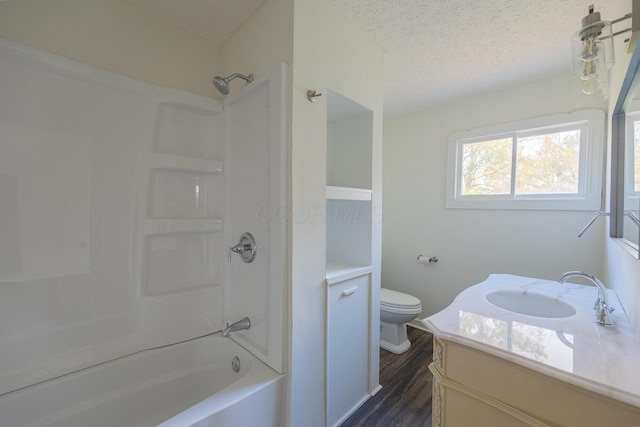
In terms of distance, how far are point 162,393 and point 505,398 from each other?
172 cm

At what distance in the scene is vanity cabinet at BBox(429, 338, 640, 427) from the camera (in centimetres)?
68

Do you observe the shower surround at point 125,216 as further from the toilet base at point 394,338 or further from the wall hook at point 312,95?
the toilet base at point 394,338

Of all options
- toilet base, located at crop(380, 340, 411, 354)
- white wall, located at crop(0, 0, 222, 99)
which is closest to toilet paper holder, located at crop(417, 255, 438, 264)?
toilet base, located at crop(380, 340, 411, 354)

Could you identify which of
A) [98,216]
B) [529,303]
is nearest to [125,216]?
[98,216]

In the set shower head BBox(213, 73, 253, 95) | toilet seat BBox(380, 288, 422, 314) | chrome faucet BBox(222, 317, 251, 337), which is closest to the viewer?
shower head BBox(213, 73, 253, 95)

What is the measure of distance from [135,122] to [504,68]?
2589mm

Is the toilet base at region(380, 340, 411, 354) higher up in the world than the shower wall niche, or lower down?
lower down

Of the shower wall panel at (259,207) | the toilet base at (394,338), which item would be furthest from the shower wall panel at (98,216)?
the toilet base at (394,338)

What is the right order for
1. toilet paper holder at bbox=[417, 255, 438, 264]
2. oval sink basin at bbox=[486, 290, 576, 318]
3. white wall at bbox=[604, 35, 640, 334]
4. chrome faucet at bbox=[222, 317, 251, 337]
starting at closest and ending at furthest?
white wall at bbox=[604, 35, 640, 334], oval sink basin at bbox=[486, 290, 576, 318], chrome faucet at bbox=[222, 317, 251, 337], toilet paper holder at bbox=[417, 255, 438, 264]

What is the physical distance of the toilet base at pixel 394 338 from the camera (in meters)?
2.31

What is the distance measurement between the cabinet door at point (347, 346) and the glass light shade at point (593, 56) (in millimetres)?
1410

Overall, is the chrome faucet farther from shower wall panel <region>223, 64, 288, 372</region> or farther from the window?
the window

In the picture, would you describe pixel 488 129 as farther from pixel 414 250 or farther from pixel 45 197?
pixel 45 197

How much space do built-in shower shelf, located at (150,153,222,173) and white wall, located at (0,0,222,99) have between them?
458mm
